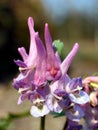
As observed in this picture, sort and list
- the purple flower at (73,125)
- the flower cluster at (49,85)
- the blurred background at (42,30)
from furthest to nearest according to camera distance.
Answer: the blurred background at (42,30)
the purple flower at (73,125)
the flower cluster at (49,85)

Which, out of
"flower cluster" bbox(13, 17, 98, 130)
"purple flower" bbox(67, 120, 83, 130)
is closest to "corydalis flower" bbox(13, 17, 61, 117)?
"flower cluster" bbox(13, 17, 98, 130)

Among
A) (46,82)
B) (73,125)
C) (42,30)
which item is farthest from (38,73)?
(42,30)

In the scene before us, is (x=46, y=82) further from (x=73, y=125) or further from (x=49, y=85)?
(x=73, y=125)

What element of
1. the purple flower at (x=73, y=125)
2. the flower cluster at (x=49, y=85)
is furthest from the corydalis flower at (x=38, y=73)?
the purple flower at (x=73, y=125)

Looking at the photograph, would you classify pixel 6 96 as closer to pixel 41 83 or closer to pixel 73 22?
pixel 41 83

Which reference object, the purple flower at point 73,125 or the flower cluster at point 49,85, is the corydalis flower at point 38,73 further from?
the purple flower at point 73,125

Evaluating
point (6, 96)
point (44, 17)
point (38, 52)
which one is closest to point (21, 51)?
point (38, 52)

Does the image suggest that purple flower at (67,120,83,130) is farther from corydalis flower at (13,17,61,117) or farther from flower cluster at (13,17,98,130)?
corydalis flower at (13,17,61,117)
